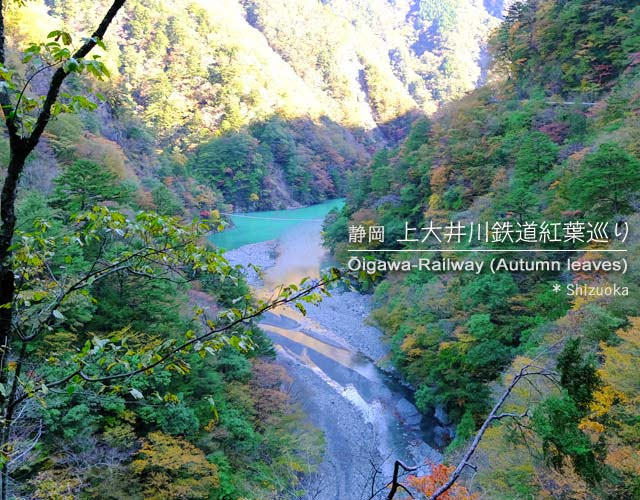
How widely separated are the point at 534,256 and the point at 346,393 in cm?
678

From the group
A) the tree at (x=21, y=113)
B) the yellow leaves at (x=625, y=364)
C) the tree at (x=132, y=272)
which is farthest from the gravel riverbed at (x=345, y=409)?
the tree at (x=21, y=113)

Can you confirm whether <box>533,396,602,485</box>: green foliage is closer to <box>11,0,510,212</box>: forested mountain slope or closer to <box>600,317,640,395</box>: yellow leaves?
<box>600,317,640,395</box>: yellow leaves

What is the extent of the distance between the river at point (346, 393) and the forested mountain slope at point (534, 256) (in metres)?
0.94

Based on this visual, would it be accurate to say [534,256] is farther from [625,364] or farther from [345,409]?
[345,409]

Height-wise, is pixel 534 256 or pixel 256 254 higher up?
pixel 534 256

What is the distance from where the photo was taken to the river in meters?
10.4

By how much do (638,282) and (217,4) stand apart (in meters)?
71.7

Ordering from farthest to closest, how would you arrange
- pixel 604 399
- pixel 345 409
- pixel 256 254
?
pixel 256 254, pixel 345 409, pixel 604 399

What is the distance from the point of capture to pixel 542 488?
5.91 metres

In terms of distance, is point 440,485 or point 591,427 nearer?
point 591,427

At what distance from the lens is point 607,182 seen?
1024 centimetres

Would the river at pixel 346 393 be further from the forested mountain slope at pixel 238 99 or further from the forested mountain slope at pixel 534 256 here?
the forested mountain slope at pixel 238 99

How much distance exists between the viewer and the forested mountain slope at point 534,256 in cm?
568

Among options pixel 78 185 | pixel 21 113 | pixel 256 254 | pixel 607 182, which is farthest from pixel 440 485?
pixel 256 254
